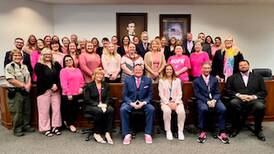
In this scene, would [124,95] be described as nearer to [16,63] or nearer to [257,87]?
[16,63]

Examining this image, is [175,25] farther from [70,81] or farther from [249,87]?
[70,81]

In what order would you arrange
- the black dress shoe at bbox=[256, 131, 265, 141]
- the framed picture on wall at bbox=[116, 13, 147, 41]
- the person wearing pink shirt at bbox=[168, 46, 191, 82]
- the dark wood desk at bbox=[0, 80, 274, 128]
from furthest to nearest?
the framed picture on wall at bbox=[116, 13, 147, 41] → the person wearing pink shirt at bbox=[168, 46, 191, 82] → the dark wood desk at bbox=[0, 80, 274, 128] → the black dress shoe at bbox=[256, 131, 265, 141]

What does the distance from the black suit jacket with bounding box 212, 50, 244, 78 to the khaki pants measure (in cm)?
320

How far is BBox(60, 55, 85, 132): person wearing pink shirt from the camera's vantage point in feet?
15.1

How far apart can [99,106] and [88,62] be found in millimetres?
906

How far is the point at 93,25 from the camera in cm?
893

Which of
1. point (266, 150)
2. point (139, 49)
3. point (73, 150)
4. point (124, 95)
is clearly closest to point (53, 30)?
point (139, 49)

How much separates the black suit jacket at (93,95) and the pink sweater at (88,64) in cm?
47

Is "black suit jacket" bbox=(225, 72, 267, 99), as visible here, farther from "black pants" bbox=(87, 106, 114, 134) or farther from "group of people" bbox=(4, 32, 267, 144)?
"black pants" bbox=(87, 106, 114, 134)

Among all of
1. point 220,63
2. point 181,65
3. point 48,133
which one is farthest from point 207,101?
point 48,133

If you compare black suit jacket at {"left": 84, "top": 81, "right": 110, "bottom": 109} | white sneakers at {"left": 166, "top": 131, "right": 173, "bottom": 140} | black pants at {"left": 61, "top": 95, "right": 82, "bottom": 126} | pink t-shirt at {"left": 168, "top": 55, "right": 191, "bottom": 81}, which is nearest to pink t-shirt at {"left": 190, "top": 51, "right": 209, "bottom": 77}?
pink t-shirt at {"left": 168, "top": 55, "right": 191, "bottom": 81}

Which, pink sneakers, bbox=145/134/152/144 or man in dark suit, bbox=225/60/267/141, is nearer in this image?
pink sneakers, bbox=145/134/152/144

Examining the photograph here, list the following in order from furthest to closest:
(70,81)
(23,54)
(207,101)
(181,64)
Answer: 1. (23,54)
2. (181,64)
3. (70,81)
4. (207,101)

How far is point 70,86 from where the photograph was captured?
15.1ft
